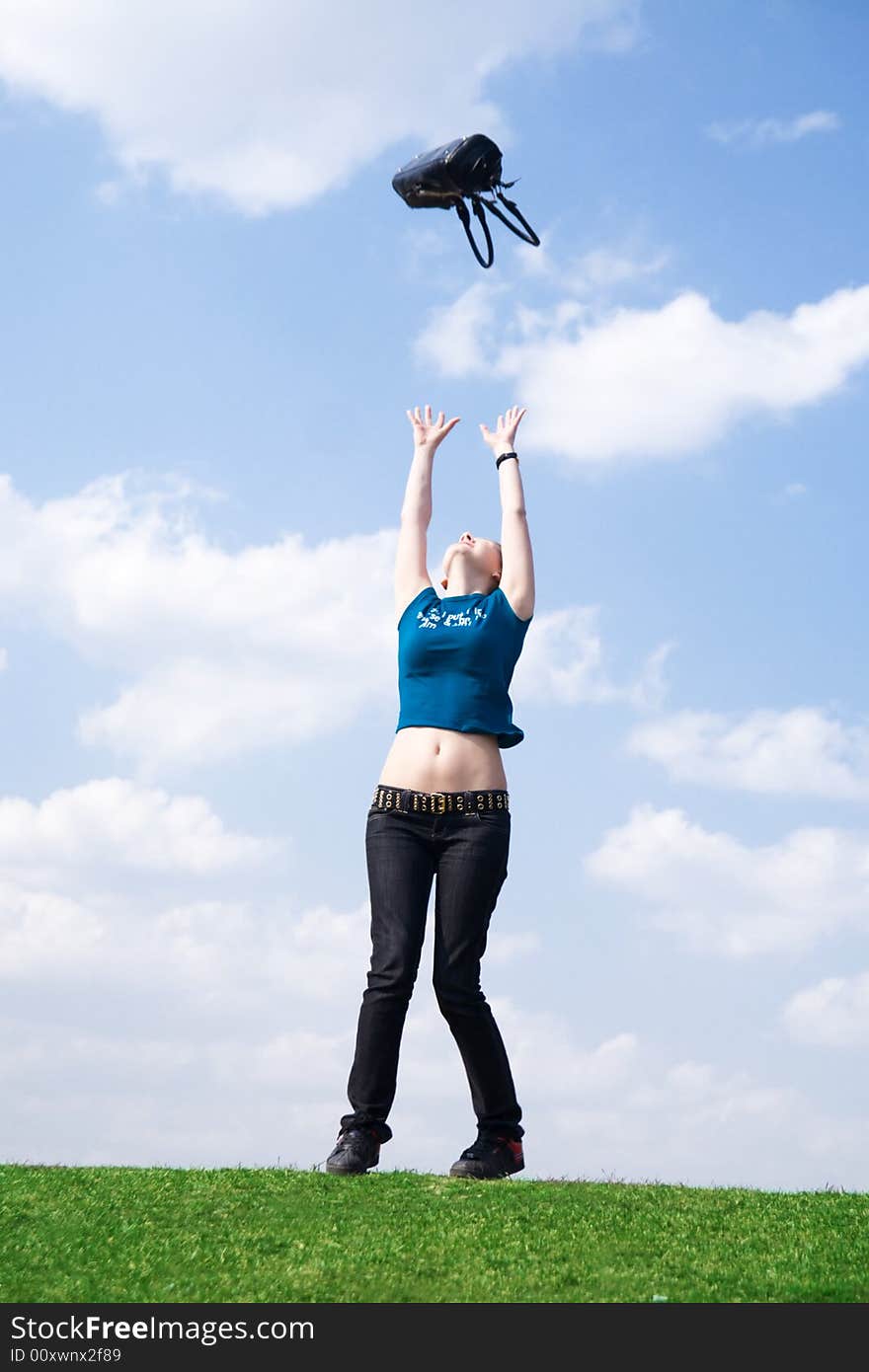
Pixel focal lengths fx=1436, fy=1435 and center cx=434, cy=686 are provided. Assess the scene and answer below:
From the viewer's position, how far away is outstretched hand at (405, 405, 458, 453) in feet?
30.8

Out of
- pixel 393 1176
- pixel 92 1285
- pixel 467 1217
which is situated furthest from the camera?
pixel 393 1176

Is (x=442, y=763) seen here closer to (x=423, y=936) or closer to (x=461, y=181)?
(x=423, y=936)

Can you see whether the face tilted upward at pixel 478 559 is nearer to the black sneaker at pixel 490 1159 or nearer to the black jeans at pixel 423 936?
the black jeans at pixel 423 936

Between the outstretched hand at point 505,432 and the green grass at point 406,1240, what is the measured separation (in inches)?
177

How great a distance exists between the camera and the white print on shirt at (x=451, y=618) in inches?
335

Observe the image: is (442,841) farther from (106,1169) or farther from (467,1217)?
(106,1169)

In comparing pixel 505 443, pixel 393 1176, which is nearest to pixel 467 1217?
pixel 393 1176

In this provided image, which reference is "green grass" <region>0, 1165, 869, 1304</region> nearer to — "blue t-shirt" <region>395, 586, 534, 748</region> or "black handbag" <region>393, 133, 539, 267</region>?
"blue t-shirt" <region>395, 586, 534, 748</region>

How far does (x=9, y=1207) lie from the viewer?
7.45 m

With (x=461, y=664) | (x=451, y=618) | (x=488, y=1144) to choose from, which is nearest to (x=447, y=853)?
(x=461, y=664)

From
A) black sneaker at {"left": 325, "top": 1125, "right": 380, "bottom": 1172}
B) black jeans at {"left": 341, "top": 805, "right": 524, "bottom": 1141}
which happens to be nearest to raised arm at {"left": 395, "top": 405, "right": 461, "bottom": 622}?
black jeans at {"left": 341, "top": 805, "right": 524, "bottom": 1141}

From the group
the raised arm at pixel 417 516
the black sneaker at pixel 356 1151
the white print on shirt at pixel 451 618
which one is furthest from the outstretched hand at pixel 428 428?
the black sneaker at pixel 356 1151

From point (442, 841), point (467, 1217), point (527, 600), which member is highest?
point (527, 600)

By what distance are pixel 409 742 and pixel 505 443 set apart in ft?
7.06
